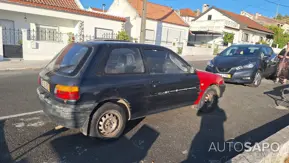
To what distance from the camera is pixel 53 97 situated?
10.2 feet

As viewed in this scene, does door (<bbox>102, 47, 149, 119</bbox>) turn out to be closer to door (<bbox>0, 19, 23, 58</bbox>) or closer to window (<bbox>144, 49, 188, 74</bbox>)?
window (<bbox>144, 49, 188, 74</bbox>)

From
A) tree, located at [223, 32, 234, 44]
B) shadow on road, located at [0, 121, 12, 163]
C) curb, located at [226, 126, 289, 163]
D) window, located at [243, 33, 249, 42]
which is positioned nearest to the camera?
curb, located at [226, 126, 289, 163]

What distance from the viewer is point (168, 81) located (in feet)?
12.9

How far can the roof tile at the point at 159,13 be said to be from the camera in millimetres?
22922

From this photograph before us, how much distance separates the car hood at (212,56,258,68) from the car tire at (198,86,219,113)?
9.57 ft

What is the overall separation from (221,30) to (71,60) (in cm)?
2851

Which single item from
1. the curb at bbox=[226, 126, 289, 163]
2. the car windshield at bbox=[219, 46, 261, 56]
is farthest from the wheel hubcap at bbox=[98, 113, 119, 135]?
the car windshield at bbox=[219, 46, 261, 56]

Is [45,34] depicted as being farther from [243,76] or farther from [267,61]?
[267,61]

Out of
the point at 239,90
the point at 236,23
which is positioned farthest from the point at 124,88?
the point at 236,23

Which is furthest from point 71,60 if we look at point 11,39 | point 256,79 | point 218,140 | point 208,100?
point 11,39

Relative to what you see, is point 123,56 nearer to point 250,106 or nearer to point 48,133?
point 48,133

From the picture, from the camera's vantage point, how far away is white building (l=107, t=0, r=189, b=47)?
870 inches

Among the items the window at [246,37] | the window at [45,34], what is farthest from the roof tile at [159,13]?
the window at [246,37]

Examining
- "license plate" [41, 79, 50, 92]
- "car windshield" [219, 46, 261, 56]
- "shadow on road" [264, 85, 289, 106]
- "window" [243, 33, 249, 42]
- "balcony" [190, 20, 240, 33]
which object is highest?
"balcony" [190, 20, 240, 33]
